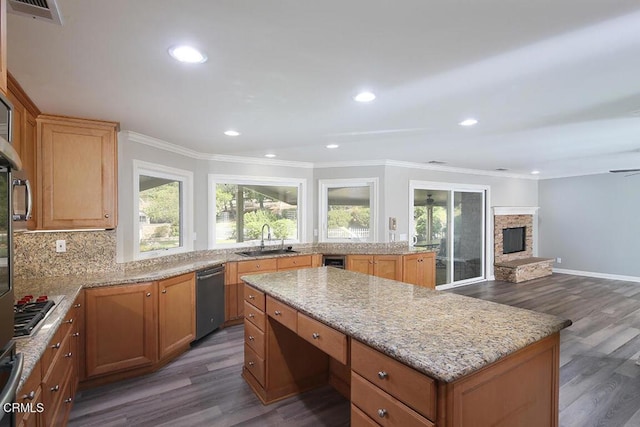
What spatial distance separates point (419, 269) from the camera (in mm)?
5070

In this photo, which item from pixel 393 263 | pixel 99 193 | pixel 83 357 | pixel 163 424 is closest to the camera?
pixel 163 424

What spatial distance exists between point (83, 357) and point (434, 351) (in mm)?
2824

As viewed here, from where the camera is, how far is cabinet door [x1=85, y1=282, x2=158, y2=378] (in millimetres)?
2664

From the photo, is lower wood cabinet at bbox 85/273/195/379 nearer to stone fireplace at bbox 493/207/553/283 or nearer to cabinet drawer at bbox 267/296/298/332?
cabinet drawer at bbox 267/296/298/332

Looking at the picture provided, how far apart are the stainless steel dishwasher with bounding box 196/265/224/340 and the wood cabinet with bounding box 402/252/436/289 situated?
266cm

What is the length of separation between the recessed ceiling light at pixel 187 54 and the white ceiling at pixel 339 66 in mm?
52

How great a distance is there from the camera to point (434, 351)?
1.29 metres

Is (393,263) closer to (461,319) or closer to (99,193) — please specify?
(461,319)

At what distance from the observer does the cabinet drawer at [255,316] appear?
2.51 metres

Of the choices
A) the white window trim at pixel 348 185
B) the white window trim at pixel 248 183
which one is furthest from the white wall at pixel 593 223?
the white window trim at pixel 248 183

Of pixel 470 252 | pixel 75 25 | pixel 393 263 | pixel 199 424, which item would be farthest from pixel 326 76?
pixel 470 252

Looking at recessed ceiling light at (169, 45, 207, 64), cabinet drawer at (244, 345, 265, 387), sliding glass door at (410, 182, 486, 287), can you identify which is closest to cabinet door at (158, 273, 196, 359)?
cabinet drawer at (244, 345, 265, 387)

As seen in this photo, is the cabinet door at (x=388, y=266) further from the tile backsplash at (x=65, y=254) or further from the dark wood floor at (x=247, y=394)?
the tile backsplash at (x=65, y=254)

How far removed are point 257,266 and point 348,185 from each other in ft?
6.89
